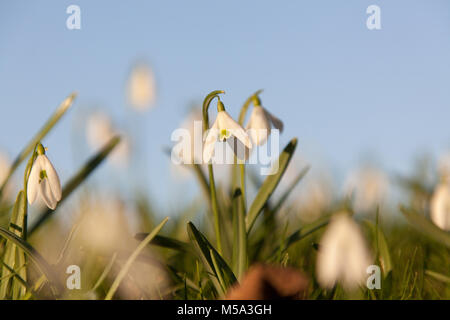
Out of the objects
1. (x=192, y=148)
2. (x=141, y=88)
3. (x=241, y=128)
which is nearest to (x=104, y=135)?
(x=141, y=88)

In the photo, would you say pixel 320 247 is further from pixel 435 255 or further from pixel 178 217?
pixel 178 217

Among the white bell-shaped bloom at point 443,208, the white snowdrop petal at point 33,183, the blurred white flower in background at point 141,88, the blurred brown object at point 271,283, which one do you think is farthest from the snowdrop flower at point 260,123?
the blurred white flower in background at point 141,88

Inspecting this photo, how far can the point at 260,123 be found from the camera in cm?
176

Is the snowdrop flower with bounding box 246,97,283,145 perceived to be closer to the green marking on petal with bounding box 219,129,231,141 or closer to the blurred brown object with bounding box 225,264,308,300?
the green marking on petal with bounding box 219,129,231,141

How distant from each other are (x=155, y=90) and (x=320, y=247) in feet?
8.21

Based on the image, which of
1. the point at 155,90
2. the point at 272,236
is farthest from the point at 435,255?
the point at 155,90

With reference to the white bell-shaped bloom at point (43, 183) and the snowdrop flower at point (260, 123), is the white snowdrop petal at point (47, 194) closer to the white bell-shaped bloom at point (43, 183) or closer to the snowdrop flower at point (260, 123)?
the white bell-shaped bloom at point (43, 183)

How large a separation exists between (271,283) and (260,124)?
712 millimetres

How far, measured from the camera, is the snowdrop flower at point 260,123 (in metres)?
1.74

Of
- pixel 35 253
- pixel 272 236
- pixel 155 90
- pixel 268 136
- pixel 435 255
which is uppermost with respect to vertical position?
pixel 155 90

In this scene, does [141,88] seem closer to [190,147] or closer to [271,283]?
[190,147]

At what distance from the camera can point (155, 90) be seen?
3.94 m

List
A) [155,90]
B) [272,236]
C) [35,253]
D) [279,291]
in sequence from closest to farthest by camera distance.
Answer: [279,291], [35,253], [272,236], [155,90]

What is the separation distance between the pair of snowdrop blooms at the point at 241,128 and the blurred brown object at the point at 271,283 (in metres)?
0.45
